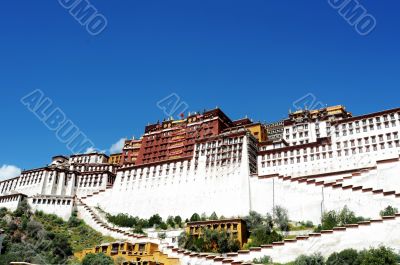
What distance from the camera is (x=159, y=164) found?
86188mm

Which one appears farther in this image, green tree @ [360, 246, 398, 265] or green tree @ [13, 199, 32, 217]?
green tree @ [13, 199, 32, 217]

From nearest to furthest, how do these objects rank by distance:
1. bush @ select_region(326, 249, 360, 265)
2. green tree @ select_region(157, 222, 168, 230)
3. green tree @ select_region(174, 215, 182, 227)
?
bush @ select_region(326, 249, 360, 265) < green tree @ select_region(157, 222, 168, 230) < green tree @ select_region(174, 215, 182, 227)

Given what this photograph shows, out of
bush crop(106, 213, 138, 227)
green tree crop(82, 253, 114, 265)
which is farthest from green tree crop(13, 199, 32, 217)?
green tree crop(82, 253, 114, 265)

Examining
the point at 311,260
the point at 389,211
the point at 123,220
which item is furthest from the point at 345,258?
the point at 123,220

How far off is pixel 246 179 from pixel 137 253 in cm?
2666

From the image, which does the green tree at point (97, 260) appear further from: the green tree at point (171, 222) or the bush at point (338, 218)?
the bush at point (338, 218)

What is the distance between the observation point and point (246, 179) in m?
73.2

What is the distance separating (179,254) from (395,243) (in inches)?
915

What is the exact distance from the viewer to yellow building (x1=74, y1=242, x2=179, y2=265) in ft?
165

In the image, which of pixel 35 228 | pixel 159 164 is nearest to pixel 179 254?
pixel 35 228

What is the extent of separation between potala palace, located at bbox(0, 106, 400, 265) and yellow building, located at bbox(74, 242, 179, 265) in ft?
3.69

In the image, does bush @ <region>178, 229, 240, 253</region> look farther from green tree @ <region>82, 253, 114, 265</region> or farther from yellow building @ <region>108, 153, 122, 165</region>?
yellow building @ <region>108, 153, 122, 165</region>

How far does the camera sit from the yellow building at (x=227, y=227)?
185ft

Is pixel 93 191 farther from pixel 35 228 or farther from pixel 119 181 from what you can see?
pixel 35 228
